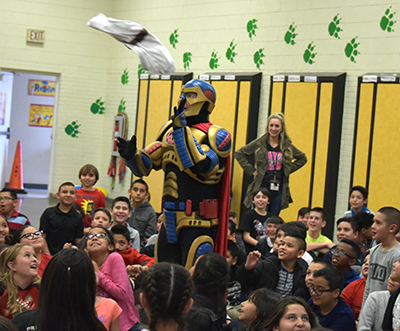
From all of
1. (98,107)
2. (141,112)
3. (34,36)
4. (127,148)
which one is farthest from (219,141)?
(34,36)

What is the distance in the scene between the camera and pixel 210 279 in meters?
3.19

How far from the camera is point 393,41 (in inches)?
296

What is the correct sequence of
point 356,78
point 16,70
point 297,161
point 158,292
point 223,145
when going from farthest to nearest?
1. point 16,70
2. point 356,78
3. point 297,161
4. point 223,145
5. point 158,292

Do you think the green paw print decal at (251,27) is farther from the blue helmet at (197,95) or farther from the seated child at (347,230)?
the blue helmet at (197,95)

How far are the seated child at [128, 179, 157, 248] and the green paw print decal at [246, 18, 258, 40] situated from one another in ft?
12.9

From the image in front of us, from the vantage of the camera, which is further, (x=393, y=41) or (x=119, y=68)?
(x=119, y=68)

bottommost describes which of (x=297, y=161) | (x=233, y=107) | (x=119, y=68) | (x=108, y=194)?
(x=108, y=194)

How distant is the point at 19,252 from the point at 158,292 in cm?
127

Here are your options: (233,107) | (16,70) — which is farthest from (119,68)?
(233,107)

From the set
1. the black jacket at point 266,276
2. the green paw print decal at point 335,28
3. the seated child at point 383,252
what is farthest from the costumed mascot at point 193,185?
the green paw print decal at point 335,28

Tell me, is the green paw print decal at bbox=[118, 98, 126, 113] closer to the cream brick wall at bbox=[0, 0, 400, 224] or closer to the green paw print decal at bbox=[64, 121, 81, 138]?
the cream brick wall at bbox=[0, 0, 400, 224]

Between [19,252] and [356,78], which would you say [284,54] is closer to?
[356,78]

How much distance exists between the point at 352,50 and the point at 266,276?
15.6ft

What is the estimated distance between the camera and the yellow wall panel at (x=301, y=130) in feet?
26.6
